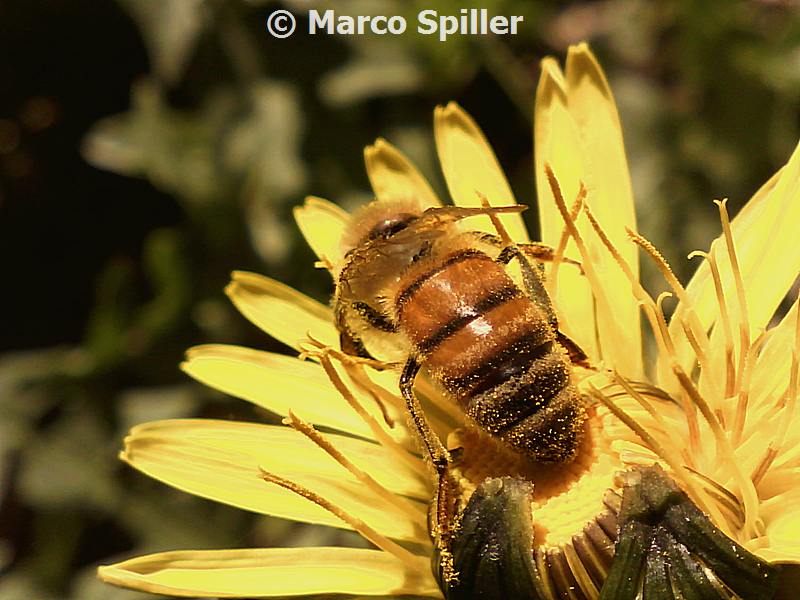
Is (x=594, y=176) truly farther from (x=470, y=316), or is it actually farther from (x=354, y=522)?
(x=354, y=522)

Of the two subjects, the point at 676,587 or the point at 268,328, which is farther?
the point at 268,328

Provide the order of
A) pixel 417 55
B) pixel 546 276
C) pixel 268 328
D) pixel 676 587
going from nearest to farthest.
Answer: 1. pixel 676 587
2. pixel 546 276
3. pixel 268 328
4. pixel 417 55

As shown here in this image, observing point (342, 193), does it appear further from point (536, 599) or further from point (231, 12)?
point (536, 599)

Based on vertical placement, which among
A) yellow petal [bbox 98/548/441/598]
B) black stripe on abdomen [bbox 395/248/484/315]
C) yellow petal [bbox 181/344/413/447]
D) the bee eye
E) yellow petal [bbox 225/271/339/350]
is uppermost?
the bee eye

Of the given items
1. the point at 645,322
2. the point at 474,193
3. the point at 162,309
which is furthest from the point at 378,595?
the point at 162,309

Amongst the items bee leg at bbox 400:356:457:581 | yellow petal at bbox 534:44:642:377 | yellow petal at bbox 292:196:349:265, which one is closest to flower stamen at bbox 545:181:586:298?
yellow petal at bbox 534:44:642:377

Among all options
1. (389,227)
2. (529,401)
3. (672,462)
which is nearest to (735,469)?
(672,462)

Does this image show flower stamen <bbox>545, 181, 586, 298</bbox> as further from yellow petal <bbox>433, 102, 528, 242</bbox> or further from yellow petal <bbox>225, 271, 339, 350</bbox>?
yellow petal <bbox>225, 271, 339, 350</bbox>

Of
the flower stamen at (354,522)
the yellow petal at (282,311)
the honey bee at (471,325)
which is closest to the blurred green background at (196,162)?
the yellow petal at (282,311)
